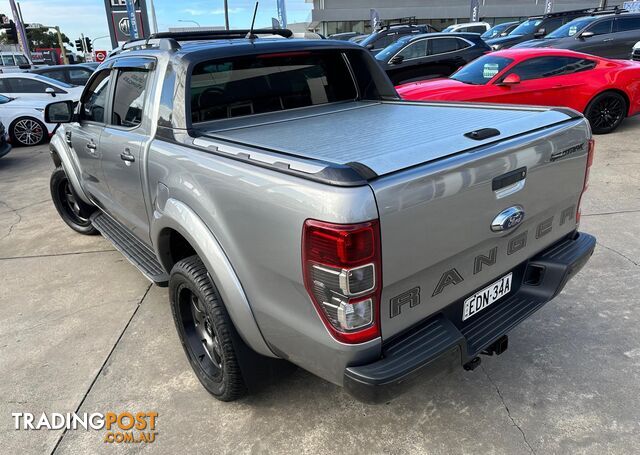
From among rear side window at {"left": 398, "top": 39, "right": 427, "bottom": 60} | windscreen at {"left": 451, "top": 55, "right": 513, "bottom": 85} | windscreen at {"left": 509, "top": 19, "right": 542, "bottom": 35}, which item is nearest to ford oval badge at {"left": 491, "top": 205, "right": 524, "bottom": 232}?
windscreen at {"left": 451, "top": 55, "right": 513, "bottom": 85}

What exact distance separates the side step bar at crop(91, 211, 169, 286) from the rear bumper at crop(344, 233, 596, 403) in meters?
1.70

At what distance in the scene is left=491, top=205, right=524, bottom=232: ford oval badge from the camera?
206 centimetres

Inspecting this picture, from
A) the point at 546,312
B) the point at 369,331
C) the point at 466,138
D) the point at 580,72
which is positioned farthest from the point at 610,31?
the point at 369,331

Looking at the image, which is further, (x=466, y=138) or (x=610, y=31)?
(x=610, y=31)

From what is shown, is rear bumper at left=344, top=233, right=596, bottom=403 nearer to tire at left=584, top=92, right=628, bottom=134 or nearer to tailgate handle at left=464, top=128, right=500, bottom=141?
tailgate handle at left=464, top=128, right=500, bottom=141

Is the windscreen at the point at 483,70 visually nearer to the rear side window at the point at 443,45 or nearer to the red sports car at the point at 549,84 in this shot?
the red sports car at the point at 549,84

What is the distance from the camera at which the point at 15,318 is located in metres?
3.65

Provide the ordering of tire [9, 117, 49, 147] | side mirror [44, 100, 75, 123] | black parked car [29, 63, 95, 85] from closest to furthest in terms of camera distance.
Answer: side mirror [44, 100, 75, 123] → tire [9, 117, 49, 147] → black parked car [29, 63, 95, 85]

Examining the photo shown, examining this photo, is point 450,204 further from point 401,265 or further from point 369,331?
point 369,331

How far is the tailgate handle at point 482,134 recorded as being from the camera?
209 centimetres

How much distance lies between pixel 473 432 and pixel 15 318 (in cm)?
336

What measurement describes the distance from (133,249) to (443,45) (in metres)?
10.9

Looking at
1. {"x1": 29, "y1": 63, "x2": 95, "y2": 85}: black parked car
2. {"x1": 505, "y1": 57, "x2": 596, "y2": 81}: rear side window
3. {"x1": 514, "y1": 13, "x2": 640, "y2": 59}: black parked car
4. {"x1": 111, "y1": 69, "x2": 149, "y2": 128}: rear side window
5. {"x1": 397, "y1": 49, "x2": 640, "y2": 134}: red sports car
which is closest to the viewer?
{"x1": 111, "y1": 69, "x2": 149, "y2": 128}: rear side window

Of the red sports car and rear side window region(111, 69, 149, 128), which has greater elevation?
rear side window region(111, 69, 149, 128)
